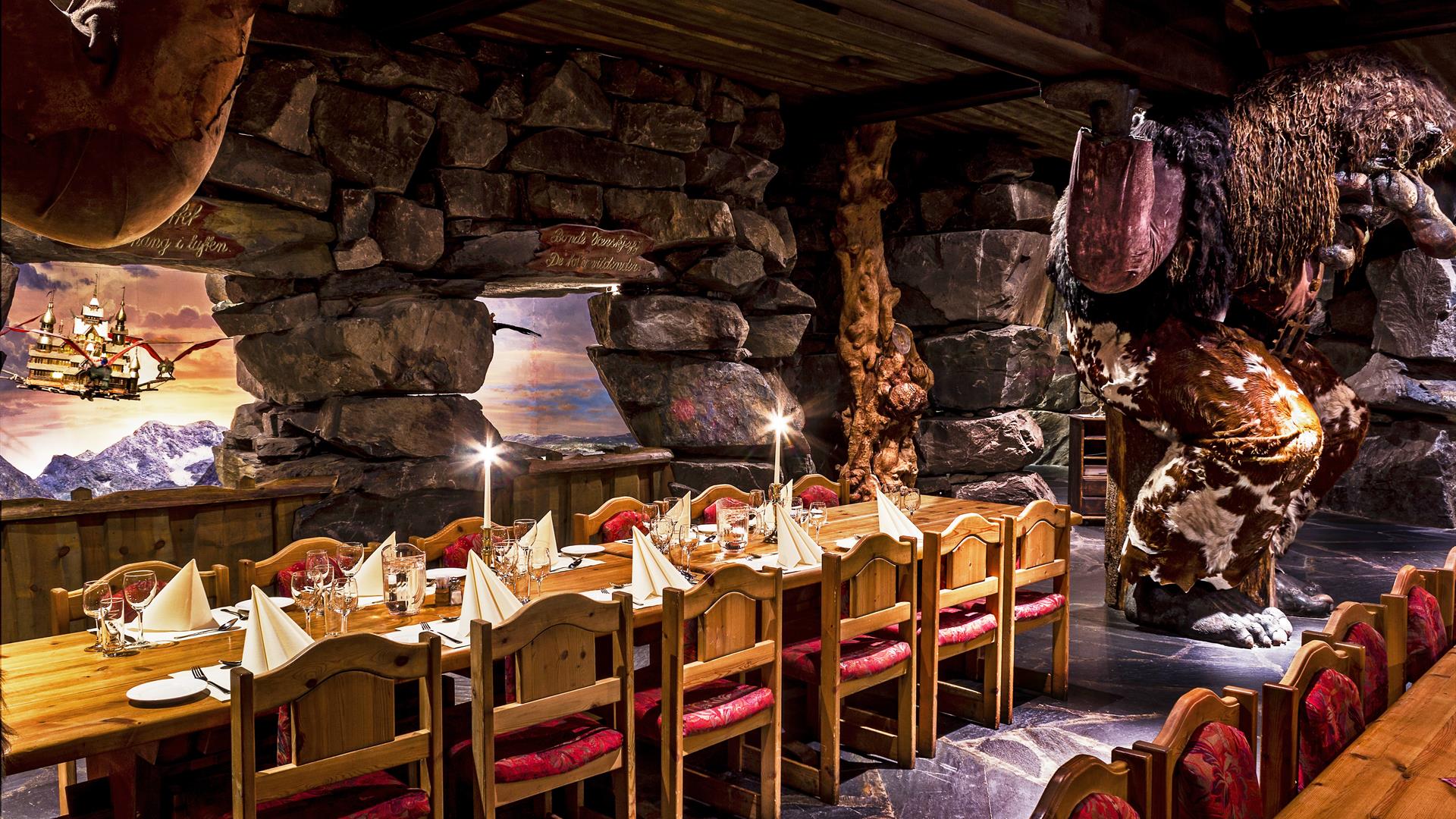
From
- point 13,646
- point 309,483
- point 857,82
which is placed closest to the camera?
point 13,646

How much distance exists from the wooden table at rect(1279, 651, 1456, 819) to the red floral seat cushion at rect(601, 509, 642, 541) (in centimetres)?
257

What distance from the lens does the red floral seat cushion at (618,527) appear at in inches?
161

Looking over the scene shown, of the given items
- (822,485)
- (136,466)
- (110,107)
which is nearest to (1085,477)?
(822,485)

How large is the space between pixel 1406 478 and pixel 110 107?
923 centimetres

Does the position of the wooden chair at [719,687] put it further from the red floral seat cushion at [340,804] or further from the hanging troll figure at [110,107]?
the hanging troll figure at [110,107]

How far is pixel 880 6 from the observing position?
297 centimetres

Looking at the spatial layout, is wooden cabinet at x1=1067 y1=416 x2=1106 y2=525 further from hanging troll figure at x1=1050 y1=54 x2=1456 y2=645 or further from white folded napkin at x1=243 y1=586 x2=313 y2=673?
white folded napkin at x1=243 y1=586 x2=313 y2=673

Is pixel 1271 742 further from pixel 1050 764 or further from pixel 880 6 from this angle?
pixel 880 6

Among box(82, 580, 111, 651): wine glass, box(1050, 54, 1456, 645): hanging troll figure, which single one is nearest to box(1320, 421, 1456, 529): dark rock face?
box(1050, 54, 1456, 645): hanging troll figure

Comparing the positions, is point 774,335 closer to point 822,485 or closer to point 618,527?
point 822,485

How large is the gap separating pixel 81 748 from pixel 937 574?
2467 millimetres

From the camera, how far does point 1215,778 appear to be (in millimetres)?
1667

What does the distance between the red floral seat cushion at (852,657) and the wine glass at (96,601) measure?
6.37ft

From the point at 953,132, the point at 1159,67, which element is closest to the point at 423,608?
the point at 1159,67
